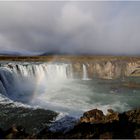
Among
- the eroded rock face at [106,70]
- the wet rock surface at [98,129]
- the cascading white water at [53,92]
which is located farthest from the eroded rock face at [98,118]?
the eroded rock face at [106,70]

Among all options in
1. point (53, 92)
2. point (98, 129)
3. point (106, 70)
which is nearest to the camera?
point (98, 129)

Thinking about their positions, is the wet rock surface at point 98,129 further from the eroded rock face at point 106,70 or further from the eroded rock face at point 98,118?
the eroded rock face at point 106,70

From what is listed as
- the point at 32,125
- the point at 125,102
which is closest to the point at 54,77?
the point at 125,102

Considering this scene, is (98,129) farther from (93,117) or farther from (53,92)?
(53,92)

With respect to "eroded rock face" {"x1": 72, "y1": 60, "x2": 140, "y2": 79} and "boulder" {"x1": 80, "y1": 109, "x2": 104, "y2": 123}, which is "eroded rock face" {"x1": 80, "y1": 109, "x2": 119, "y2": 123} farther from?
"eroded rock face" {"x1": 72, "y1": 60, "x2": 140, "y2": 79}

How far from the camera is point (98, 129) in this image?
33.2 ft

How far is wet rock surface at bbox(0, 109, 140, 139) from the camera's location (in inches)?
343

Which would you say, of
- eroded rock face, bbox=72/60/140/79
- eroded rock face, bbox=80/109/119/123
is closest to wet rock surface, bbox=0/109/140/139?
eroded rock face, bbox=80/109/119/123

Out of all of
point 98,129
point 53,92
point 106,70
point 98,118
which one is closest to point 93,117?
point 98,118

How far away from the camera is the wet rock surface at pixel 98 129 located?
28.6 ft

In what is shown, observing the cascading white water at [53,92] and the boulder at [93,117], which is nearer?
the boulder at [93,117]

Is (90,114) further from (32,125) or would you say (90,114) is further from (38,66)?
(38,66)

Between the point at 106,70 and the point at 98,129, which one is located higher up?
the point at 98,129

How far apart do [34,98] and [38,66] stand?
424 inches
